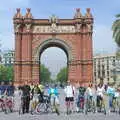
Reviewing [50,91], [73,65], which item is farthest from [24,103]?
[73,65]

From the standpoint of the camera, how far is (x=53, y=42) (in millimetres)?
70812

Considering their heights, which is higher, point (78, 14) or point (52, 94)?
point (78, 14)

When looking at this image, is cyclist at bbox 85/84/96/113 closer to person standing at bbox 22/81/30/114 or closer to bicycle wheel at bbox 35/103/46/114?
bicycle wheel at bbox 35/103/46/114

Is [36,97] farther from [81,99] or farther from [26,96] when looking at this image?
[81,99]

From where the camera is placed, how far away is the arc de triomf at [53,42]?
2763 inches

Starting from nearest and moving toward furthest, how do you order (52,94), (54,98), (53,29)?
1. (54,98)
2. (52,94)
3. (53,29)

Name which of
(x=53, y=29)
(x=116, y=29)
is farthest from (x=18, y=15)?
(x=116, y=29)

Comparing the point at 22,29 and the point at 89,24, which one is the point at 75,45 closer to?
the point at 89,24

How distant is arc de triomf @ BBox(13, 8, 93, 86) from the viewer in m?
70.2

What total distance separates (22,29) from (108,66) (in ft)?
396

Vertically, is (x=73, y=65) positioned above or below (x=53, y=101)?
above

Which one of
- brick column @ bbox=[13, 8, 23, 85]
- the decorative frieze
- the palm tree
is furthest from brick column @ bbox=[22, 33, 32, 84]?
the palm tree

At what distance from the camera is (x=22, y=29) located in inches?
2832

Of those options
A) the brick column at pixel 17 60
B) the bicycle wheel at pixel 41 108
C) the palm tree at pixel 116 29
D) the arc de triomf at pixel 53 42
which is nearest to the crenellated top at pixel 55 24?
the arc de triomf at pixel 53 42
